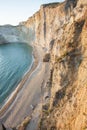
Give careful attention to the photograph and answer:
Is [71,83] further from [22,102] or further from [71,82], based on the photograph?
[22,102]

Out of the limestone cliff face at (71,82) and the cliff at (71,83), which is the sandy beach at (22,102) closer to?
the cliff at (71,83)

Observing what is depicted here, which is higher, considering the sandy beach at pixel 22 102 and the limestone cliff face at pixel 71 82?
the limestone cliff face at pixel 71 82

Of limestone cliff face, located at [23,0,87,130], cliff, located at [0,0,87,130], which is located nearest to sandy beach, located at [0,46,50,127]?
cliff, located at [0,0,87,130]

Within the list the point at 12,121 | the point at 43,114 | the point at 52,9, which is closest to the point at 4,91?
the point at 12,121

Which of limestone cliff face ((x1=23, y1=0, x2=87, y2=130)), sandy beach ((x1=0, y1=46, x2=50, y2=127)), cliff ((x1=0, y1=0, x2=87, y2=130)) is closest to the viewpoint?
cliff ((x1=0, y1=0, x2=87, y2=130))

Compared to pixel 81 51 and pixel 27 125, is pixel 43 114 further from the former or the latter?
pixel 81 51

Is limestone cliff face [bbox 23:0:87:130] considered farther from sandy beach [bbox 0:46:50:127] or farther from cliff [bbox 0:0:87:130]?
sandy beach [bbox 0:46:50:127]

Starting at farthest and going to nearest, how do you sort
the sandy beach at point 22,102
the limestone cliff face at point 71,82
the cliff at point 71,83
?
the sandy beach at point 22,102 < the limestone cliff face at point 71,82 < the cliff at point 71,83

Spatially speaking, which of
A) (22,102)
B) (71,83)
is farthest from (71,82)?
(22,102)

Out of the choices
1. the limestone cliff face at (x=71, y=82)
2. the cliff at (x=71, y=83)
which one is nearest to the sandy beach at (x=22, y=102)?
the cliff at (x=71, y=83)

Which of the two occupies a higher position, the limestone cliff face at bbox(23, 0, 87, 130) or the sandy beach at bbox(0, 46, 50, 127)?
the limestone cliff face at bbox(23, 0, 87, 130)

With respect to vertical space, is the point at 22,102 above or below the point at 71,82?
below
